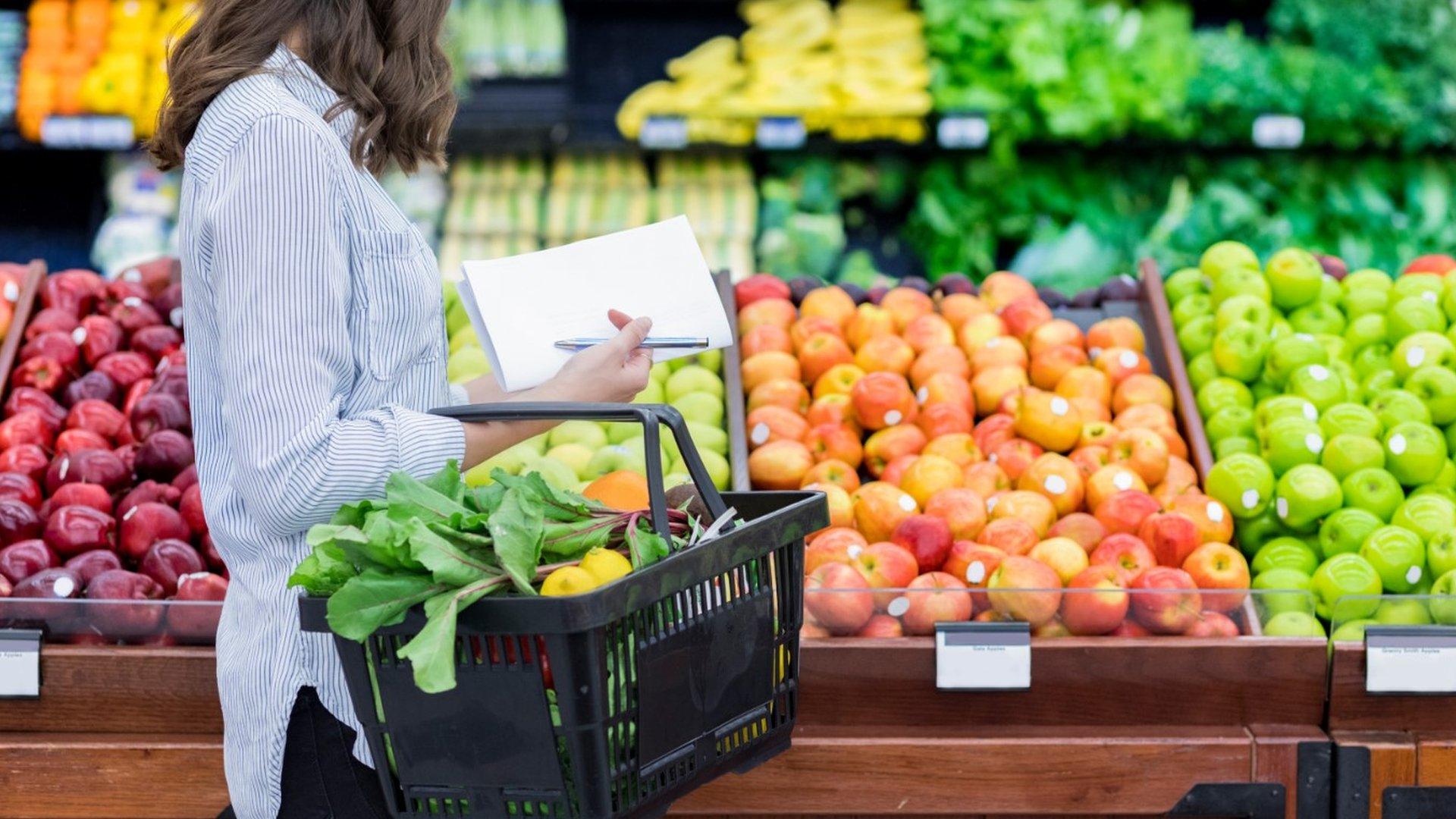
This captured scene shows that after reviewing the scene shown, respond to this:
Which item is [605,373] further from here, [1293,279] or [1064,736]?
[1293,279]

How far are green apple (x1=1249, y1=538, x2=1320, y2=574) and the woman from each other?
1384 mm

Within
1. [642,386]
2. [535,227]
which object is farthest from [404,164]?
[535,227]

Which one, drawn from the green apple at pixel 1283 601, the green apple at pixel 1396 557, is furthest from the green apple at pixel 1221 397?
the green apple at pixel 1283 601

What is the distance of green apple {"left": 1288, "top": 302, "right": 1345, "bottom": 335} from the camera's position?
290 centimetres

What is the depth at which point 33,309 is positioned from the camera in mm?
3061

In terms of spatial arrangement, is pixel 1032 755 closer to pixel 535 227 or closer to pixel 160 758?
pixel 160 758

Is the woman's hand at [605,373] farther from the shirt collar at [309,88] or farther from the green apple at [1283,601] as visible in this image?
the green apple at [1283,601]

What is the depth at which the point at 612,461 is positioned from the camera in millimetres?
2619

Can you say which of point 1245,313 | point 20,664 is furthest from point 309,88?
point 1245,313

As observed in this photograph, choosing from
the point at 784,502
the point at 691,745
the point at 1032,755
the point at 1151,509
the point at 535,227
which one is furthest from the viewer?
the point at 535,227

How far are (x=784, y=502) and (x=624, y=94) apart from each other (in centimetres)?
373

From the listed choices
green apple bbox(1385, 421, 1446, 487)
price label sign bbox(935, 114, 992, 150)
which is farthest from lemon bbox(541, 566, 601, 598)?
price label sign bbox(935, 114, 992, 150)

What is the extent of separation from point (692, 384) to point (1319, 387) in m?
1.18

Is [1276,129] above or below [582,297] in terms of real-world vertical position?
above
